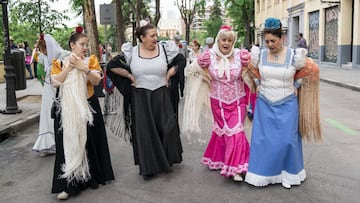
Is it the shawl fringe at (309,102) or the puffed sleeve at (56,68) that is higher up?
the puffed sleeve at (56,68)

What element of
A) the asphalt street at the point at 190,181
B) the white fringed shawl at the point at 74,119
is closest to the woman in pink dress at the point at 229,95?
the asphalt street at the point at 190,181

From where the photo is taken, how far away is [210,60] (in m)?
4.88

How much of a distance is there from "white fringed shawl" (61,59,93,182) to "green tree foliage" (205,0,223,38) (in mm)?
65801

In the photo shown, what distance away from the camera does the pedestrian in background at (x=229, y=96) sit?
4742mm

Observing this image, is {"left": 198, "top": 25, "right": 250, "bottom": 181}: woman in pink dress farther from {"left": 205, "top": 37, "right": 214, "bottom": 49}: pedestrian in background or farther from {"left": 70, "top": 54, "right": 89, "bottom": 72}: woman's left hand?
{"left": 205, "top": 37, "right": 214, "bottom": 49}: pedestrian in background

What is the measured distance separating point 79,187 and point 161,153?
1.00 meters

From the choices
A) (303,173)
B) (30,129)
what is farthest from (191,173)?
(30,129)

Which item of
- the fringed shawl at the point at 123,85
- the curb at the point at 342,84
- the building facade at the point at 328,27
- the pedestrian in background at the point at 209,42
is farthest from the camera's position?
the building facade at the point at 328,27

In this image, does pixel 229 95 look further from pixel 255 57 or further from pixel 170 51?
pixel 170 51

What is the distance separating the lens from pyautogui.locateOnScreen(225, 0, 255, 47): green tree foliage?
44.9 m

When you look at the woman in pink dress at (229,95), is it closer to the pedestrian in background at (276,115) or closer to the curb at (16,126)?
the pedestrian in background at (276,115)

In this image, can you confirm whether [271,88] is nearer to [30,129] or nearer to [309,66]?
[309,66]

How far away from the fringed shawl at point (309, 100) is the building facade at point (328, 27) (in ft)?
43.8

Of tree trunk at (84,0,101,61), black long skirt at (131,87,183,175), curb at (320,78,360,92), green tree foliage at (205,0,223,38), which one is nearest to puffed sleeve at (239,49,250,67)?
black long skirt at (131,87,183,175)
